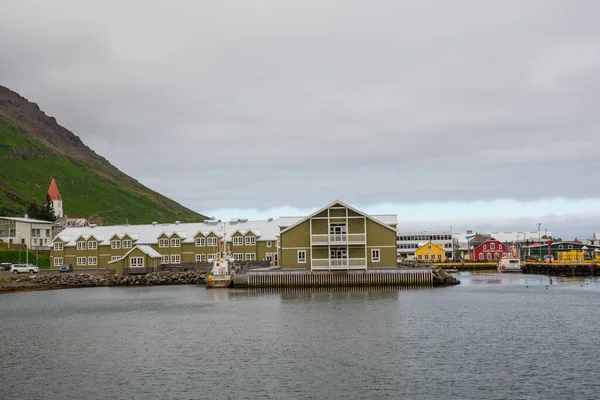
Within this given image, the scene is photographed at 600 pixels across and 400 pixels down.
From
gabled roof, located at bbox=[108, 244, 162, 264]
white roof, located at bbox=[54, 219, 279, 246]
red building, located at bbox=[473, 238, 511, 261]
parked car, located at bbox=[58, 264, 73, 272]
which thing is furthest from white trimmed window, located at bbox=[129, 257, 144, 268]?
red building, located at bbox=[473, 238, 511, 261]

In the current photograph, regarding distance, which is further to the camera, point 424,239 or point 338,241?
point 424,239

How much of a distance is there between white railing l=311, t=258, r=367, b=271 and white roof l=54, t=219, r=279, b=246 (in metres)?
30.0

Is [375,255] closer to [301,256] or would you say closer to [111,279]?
[301,256]

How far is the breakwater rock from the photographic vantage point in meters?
90.9

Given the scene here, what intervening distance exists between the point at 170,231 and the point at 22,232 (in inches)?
1668

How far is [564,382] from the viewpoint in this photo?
26281mm

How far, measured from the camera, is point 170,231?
110 meters

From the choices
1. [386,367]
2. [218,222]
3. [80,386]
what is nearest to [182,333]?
[80,386]

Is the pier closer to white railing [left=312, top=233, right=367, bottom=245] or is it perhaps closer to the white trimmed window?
white railing [left=312, top=233, right=367, bottom=245]

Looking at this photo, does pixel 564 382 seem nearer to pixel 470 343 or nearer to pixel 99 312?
pixel 470 343

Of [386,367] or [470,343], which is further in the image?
[470,343]

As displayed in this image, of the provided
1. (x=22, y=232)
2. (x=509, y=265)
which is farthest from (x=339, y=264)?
(x=22, y=232)

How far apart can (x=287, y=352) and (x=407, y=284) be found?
42.2 m

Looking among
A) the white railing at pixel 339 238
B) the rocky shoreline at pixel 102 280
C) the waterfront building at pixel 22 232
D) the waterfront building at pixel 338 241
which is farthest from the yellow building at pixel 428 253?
the waterfront building at pixel 22 232
